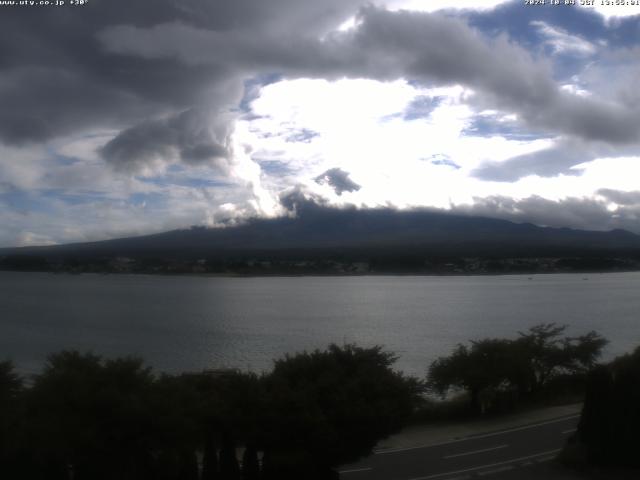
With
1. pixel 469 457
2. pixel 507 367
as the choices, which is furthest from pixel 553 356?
pixel 469 457

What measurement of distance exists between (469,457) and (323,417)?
12.4 feet

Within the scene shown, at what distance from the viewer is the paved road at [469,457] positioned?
10508 millimetres

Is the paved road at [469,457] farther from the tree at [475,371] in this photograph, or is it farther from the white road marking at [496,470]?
the tree at [475,371]

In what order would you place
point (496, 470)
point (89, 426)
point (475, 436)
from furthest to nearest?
point (475, 436) < point (496, 470) < point (89, 426)

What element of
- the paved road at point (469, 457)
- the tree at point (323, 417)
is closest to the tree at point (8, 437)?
the tree at point (323, 417)

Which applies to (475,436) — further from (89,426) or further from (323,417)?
(89,426)

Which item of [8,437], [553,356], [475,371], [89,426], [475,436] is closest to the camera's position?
[8,437]

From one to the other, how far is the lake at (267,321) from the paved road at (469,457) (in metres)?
10.9

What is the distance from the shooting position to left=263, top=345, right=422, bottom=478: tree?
899 centimetres

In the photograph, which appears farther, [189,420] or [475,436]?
[475,436]

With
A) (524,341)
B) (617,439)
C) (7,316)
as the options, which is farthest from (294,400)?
(7,316)

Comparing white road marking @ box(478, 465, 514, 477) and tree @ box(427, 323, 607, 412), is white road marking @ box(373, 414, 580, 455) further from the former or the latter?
tree @ box(427, 323, 607, 412)

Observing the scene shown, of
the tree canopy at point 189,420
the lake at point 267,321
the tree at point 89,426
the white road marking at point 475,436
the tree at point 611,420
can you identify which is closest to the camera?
the tree at point 89,426

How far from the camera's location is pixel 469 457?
11469 mm
